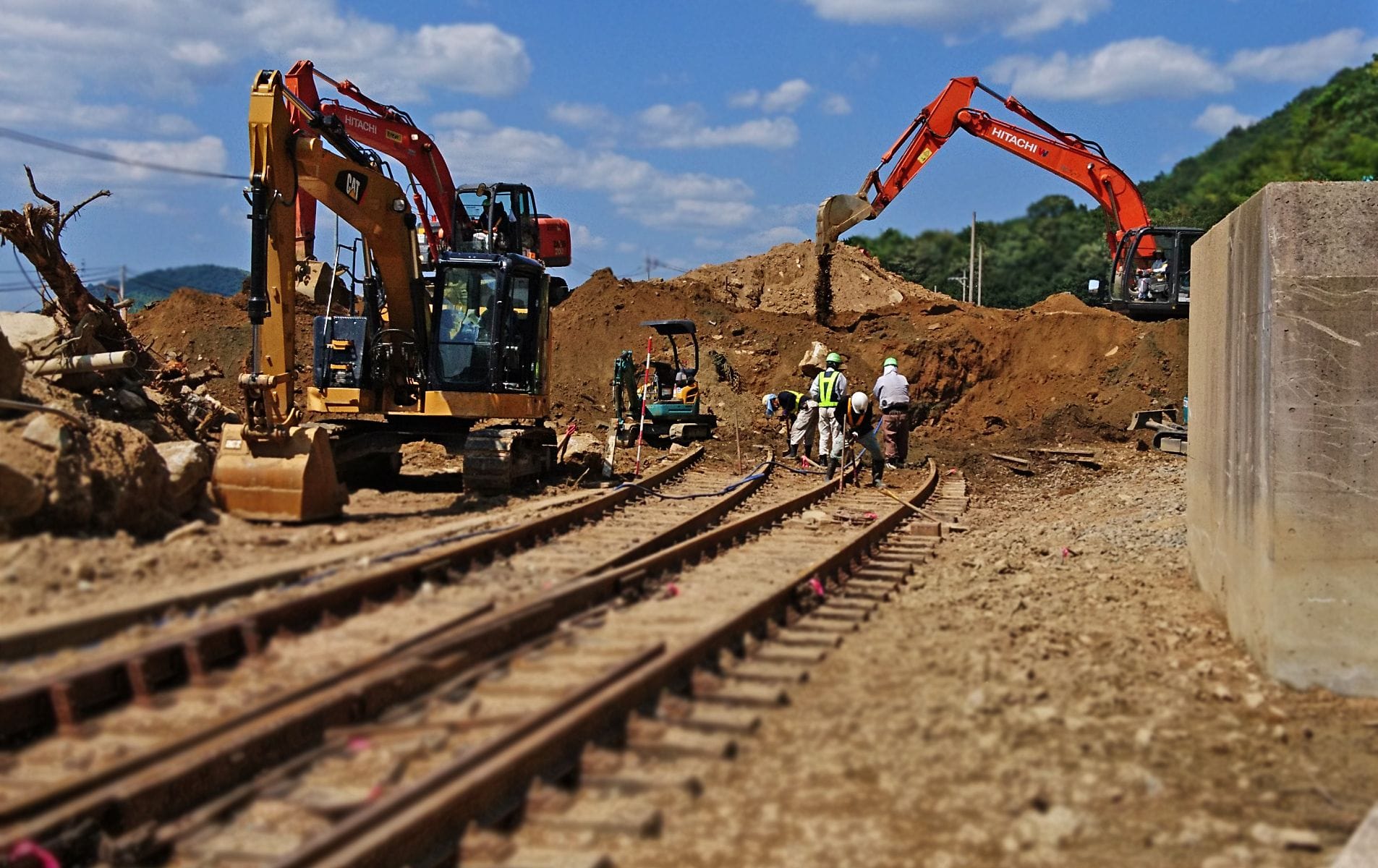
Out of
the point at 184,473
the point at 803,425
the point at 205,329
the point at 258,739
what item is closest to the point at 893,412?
the point at 803,425

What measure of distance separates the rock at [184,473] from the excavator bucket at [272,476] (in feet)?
0.76

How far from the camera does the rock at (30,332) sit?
12.0 meters

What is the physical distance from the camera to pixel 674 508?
45.7 ft

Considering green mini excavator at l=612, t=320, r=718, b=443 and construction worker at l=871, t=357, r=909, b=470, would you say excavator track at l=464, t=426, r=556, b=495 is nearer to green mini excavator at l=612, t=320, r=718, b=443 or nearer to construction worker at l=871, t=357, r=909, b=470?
construction worker at l=871, t=357, r=909, b=470

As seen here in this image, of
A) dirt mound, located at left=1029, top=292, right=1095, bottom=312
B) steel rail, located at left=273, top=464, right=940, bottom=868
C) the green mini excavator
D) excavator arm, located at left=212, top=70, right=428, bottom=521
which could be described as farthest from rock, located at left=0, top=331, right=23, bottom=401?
dirt mound, located at left=1029, top=292, right=1095, bottom=312

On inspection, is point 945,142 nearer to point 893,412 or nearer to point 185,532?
point 893,412

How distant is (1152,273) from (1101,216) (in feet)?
167

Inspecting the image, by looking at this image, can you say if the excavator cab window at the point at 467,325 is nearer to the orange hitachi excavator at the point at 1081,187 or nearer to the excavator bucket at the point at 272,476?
the excavator bucket at the point at 272,476

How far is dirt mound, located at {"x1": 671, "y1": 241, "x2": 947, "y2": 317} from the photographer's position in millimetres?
36406

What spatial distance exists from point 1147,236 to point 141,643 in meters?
24.2

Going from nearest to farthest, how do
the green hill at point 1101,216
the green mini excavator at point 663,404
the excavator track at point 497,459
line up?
the excavator track at point 497,459 < the green mini excavator at point 663,404 < the green hill at point 1101,216

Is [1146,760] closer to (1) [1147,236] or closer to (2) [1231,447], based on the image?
(2) [1231,447]

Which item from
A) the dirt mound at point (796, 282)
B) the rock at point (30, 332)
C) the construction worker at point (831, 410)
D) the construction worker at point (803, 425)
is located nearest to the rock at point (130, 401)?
the rock at point (30, 332)

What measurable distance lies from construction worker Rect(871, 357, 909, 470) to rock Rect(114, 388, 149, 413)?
9.99 metres
